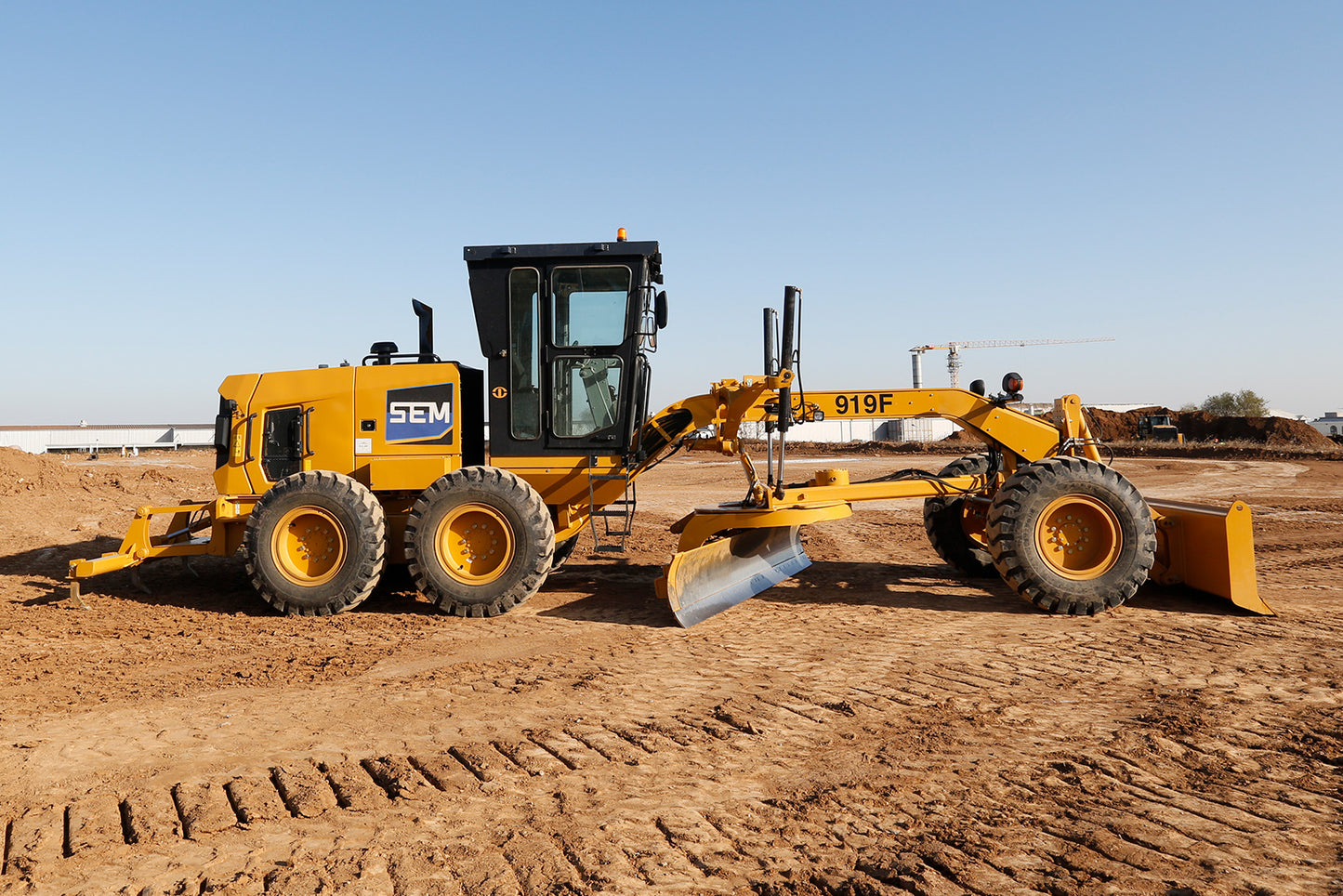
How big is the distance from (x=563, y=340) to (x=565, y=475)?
120cm

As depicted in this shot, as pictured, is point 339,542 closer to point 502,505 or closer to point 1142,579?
point 502,505

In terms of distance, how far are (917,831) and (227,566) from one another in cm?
889

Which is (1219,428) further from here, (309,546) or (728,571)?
(309,546)

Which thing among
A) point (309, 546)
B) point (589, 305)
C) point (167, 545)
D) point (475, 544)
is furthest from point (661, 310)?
point (167, 545)

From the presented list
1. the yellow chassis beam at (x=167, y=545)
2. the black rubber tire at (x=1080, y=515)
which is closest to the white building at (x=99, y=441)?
the yellow chassis beam at (x=167, y=545)

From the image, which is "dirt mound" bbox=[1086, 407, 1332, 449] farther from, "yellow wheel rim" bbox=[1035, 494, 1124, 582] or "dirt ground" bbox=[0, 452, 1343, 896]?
"dirt ground" bbox=[0, 452, 1343, 896]

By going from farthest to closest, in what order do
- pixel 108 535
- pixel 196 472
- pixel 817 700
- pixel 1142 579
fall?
pixel 196 472 < pixel 108 535 < pixel 1142 579 < pixel 817 700

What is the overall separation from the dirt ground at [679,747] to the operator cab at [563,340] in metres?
1.60

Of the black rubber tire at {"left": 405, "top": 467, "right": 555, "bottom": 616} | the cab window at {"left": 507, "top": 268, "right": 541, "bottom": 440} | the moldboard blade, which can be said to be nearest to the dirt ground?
the moldboard blade

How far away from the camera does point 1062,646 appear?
5.88 meters

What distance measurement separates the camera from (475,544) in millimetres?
7297

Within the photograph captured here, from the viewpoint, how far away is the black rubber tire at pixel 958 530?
28.1 feet

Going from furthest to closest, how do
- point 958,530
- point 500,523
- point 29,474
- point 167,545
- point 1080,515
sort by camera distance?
point 29,474
point 958,530
point 167,545
point 500,523
point 1080,515

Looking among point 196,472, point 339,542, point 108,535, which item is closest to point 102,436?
point 196,472
